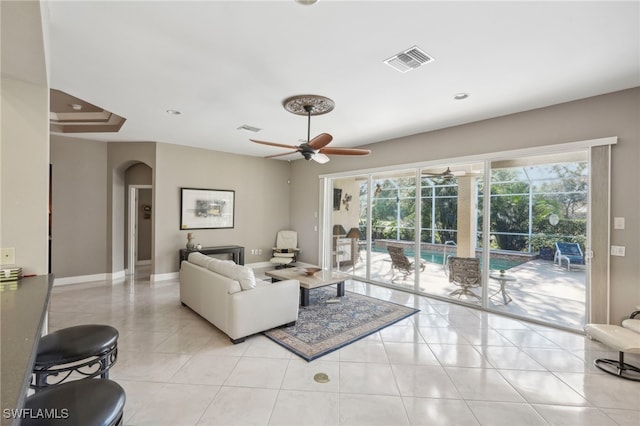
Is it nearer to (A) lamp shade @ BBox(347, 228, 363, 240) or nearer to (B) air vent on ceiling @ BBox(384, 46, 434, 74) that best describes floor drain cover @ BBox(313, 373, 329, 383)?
(B) air vent on ceiling @ BBox(384, 46, 434, 74)

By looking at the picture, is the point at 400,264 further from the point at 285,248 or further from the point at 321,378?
the point at 321,378

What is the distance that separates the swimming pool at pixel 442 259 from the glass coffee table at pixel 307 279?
146 centimetres

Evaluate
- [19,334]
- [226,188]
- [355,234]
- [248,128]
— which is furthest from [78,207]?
[19,334]

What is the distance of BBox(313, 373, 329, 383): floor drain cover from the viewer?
250 centimetres

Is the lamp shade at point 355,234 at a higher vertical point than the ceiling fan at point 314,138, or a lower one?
lower

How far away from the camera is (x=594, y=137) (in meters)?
3.43

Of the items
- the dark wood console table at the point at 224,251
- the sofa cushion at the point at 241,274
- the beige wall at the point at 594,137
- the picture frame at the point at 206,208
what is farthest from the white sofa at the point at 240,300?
the beige wall at the point at 594,137

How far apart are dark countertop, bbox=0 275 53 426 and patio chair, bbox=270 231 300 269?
5286 mm

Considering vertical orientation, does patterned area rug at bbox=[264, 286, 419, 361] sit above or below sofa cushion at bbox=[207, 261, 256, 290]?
below

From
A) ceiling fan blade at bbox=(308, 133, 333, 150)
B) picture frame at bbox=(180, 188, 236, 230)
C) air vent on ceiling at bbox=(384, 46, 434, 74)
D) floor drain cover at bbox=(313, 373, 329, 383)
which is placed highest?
air vent on ceiling at bbox=(384, 46, 434, 74)

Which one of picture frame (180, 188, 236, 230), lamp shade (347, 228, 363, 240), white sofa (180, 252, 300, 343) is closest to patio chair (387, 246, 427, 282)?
lamp shade (347, 228, 363, 240)

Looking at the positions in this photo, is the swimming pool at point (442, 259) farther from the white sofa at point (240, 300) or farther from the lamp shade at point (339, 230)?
the white sofa at point (240, 300)

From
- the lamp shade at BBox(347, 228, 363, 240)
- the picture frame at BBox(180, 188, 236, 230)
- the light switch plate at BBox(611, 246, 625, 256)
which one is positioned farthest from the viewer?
the lamp shade at BBox(347, 228, 363, 240)

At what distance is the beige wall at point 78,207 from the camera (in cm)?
540
